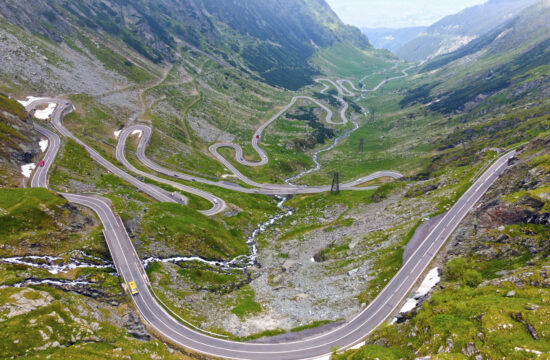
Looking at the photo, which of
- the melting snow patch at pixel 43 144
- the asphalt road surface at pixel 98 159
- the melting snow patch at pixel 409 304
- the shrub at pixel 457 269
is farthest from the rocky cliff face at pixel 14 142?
the shrub at pixel 457 269

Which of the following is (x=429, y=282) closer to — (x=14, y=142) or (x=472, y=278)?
(x=472, y=278)

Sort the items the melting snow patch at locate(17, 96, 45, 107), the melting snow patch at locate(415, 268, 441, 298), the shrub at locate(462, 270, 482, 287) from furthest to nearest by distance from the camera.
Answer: the melting snow patch at locate(17, 96, 45, 107) < the melting snow patch at locate(415, 268, 441, 298) < the shrub at locate(462, 270, 482, 287)

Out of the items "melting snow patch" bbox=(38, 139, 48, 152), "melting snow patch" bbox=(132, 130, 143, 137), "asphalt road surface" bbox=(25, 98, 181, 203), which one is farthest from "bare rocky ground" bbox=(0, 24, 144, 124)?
"melting snow patch" bbox=(38, 139, 48, 152)

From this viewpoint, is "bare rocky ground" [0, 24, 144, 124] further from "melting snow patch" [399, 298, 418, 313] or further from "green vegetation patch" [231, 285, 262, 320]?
"melting snow patch" [399, 298, 418, 313]

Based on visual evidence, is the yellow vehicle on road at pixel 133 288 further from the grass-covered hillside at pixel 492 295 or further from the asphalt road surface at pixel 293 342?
the grass-covered hillside at pixel 492 295

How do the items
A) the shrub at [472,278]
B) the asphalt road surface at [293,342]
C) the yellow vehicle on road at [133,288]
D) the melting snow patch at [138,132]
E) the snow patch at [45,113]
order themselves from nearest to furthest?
the shrub at [472,278] → the asphalt road surface at [293,342] → the yellow vehicle on road at [133,288] → the snow patch at [45,113] → the melting snow patch at [138,132]

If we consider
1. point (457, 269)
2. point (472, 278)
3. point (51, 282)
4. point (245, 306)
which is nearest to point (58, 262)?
point (51, 282)

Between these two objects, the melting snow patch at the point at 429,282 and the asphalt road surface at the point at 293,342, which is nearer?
the asphalt road surface at the point at 293,342

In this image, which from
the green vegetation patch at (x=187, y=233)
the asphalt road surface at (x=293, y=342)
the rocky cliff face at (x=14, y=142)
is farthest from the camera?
the rocky cliff face at (x=14, y=142)
